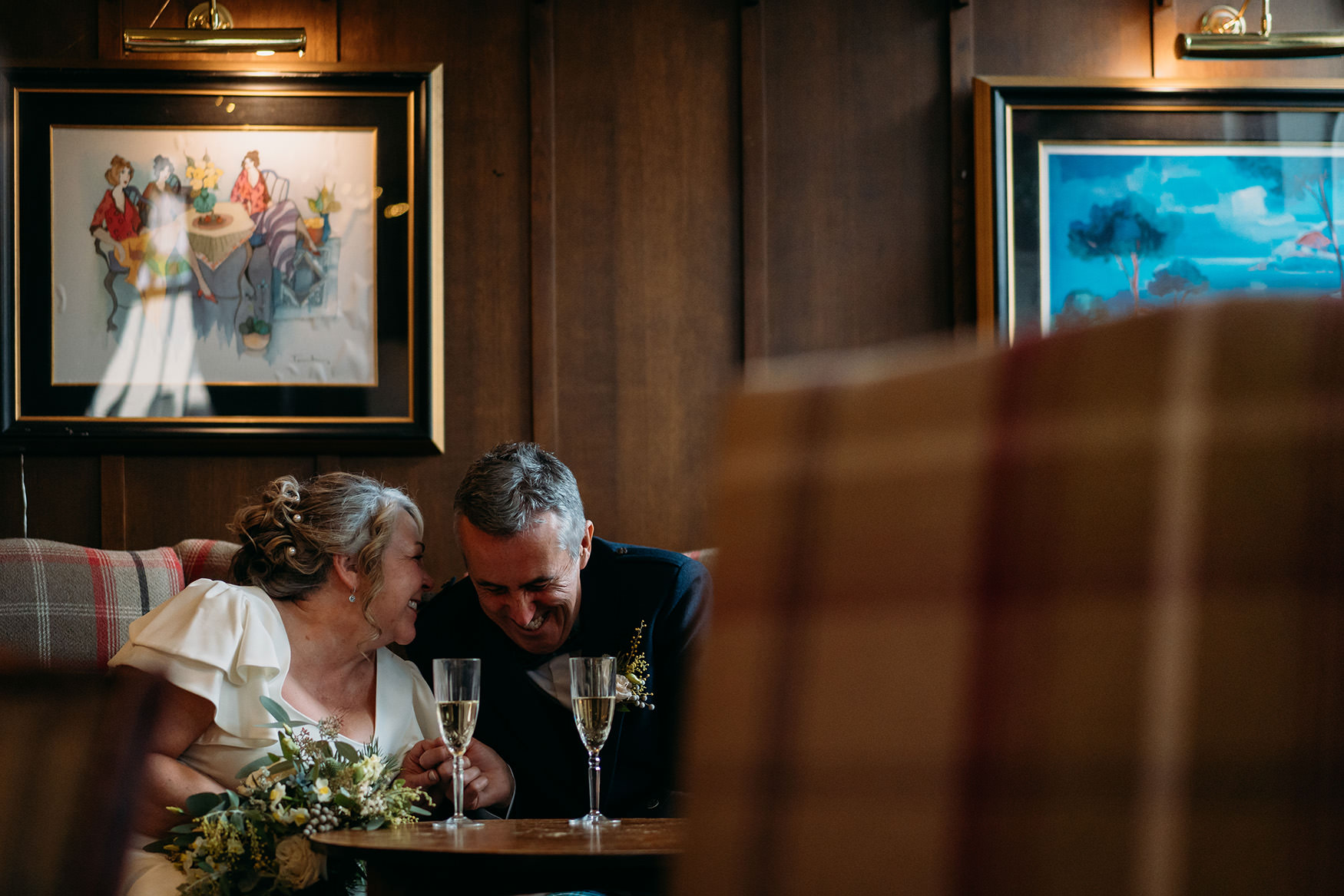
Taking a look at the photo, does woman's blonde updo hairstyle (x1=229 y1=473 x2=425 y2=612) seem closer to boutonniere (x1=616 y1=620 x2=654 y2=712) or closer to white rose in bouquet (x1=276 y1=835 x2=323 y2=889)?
boutonniere (x1=616 y1=620 x2=654 y2=712)

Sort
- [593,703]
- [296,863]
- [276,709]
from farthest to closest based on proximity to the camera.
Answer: [276,709], [593,703], [296,863]

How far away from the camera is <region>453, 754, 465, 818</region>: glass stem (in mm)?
1672

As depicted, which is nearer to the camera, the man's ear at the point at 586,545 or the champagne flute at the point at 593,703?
the champagne flute at the point at 593,703

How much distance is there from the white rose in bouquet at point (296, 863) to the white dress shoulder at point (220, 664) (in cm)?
32

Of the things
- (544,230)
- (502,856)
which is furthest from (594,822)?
(544,230)

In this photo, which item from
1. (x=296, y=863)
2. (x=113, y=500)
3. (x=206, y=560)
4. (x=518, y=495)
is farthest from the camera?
(x=113, y=500)

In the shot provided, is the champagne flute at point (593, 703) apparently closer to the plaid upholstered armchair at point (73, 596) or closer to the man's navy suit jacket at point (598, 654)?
the man's navy suit jacket at point (598, 654)

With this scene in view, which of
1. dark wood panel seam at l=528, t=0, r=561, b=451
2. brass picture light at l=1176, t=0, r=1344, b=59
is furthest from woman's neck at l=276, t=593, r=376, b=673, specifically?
brass picture light at l=1176, t=0, r=1344, b=59

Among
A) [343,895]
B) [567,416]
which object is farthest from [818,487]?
[567,416]

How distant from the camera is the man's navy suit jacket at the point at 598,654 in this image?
2225mm

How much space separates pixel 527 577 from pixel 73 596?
1.09m

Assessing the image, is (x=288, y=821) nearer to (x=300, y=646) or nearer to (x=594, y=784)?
(x=594, y=784)

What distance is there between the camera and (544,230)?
9.85 ft

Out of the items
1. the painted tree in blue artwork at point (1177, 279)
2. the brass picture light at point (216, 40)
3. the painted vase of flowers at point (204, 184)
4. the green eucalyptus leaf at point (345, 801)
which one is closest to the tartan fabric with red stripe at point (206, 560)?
the painted vase of flowers at point (204, 184)
